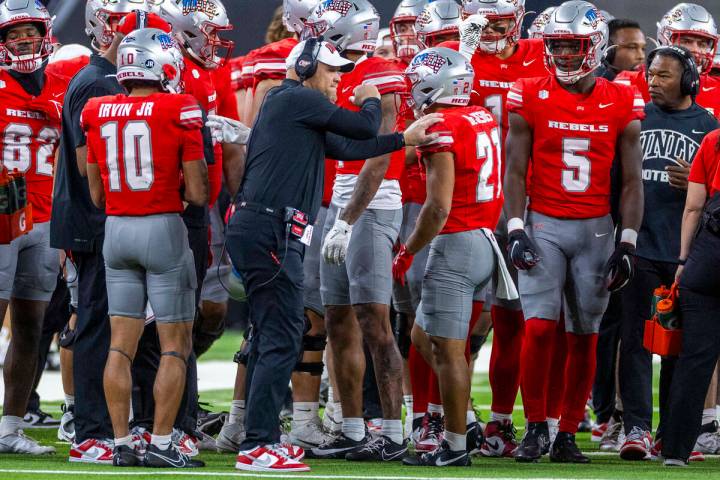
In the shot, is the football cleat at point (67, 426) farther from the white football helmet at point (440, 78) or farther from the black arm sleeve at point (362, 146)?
the white football helmet at point (440, 78)

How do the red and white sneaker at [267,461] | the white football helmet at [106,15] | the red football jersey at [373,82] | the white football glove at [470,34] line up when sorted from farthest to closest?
the white football glove at [470,34] < the white football helmet at [106,15] < the red football jersey at [373,82] < the red and white sneaker at [267,461]

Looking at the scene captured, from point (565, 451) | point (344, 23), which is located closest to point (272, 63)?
point (344, 23)

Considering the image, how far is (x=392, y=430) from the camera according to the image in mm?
6359

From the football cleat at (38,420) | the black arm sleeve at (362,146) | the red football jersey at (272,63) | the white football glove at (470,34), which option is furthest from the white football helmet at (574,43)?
the football cleat at (38,420)

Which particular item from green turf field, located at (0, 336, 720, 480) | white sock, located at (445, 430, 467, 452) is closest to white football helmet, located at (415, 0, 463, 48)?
green turf field, located at (0, 336, 720, 480)

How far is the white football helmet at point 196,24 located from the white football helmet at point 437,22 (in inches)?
45.3

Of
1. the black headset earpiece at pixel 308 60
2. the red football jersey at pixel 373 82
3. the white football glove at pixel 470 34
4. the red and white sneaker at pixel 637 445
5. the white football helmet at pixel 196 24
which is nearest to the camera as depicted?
the black headset earpiece at pixel 308 60

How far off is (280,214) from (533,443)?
1690 mm

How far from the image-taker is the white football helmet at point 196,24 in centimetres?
698

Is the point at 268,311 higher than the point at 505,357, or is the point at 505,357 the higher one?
the point at 268,311

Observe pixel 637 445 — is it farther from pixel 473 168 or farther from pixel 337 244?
pixel 337 244

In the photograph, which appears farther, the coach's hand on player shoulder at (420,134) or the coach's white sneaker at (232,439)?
the coach's white sneaker at (232,439)

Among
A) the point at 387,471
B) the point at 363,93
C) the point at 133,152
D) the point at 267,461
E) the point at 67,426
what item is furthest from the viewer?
the point at 67,426

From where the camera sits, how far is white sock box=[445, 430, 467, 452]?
5.95m
